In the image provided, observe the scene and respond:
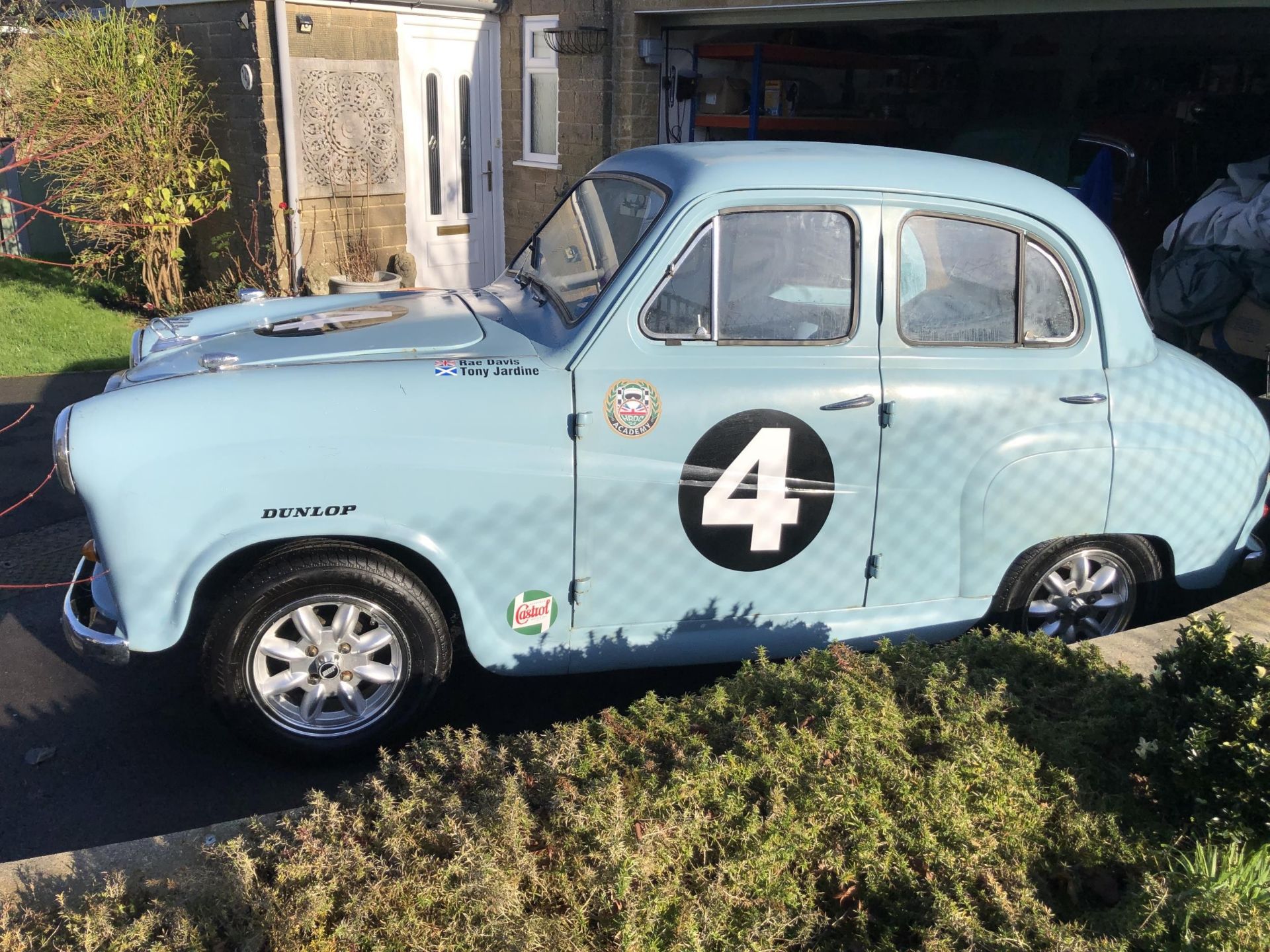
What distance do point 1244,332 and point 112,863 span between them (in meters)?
7.03

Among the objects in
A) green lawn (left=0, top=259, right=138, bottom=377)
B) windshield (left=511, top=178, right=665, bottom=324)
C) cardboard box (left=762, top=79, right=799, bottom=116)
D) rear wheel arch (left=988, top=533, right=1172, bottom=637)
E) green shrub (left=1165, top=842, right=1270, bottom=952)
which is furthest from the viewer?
cardboard box (left=762, top=79, right=799, bottom=116)

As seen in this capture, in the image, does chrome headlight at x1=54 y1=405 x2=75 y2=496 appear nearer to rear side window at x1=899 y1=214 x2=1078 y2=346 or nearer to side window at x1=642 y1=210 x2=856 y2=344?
side window at x1=642 y1=210 x2=856 y2=344

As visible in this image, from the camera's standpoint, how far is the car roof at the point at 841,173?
3893mm

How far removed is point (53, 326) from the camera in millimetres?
9891

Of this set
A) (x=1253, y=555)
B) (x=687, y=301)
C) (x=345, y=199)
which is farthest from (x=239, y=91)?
(x=1253, y=555)

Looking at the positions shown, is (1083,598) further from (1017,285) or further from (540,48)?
(540,48)

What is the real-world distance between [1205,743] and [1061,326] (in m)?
1.92

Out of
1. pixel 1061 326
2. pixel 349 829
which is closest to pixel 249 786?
pixel 349 829

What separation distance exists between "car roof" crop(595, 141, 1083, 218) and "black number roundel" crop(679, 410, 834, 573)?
86cm

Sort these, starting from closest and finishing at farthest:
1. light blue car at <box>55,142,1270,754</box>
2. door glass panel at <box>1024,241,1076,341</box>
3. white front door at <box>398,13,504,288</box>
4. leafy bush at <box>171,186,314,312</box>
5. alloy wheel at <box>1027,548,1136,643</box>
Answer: light blue car at <box>55,142,1270,754</box>
door glass panel at <box>1024,241,1076,341</box>
alloy wheel at <box>1027,548,1136,643</box>
leafy bush at <box>171,186,314,312</box>
white front door at <box>398,13,504,288</box>

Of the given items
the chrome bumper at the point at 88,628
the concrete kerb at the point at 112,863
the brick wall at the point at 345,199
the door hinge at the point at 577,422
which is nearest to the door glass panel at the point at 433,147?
the brick wall at the point at 345,199

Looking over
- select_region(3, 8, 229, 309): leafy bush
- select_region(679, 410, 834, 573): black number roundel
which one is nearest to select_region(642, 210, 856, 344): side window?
select_region(679, 410, 834, 573): black number roundel

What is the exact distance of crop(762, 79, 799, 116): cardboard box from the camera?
32.5 ft

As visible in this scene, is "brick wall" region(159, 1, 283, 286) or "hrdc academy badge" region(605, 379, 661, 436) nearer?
"hrdc academy badge" region(605, 379, 661, 436)
